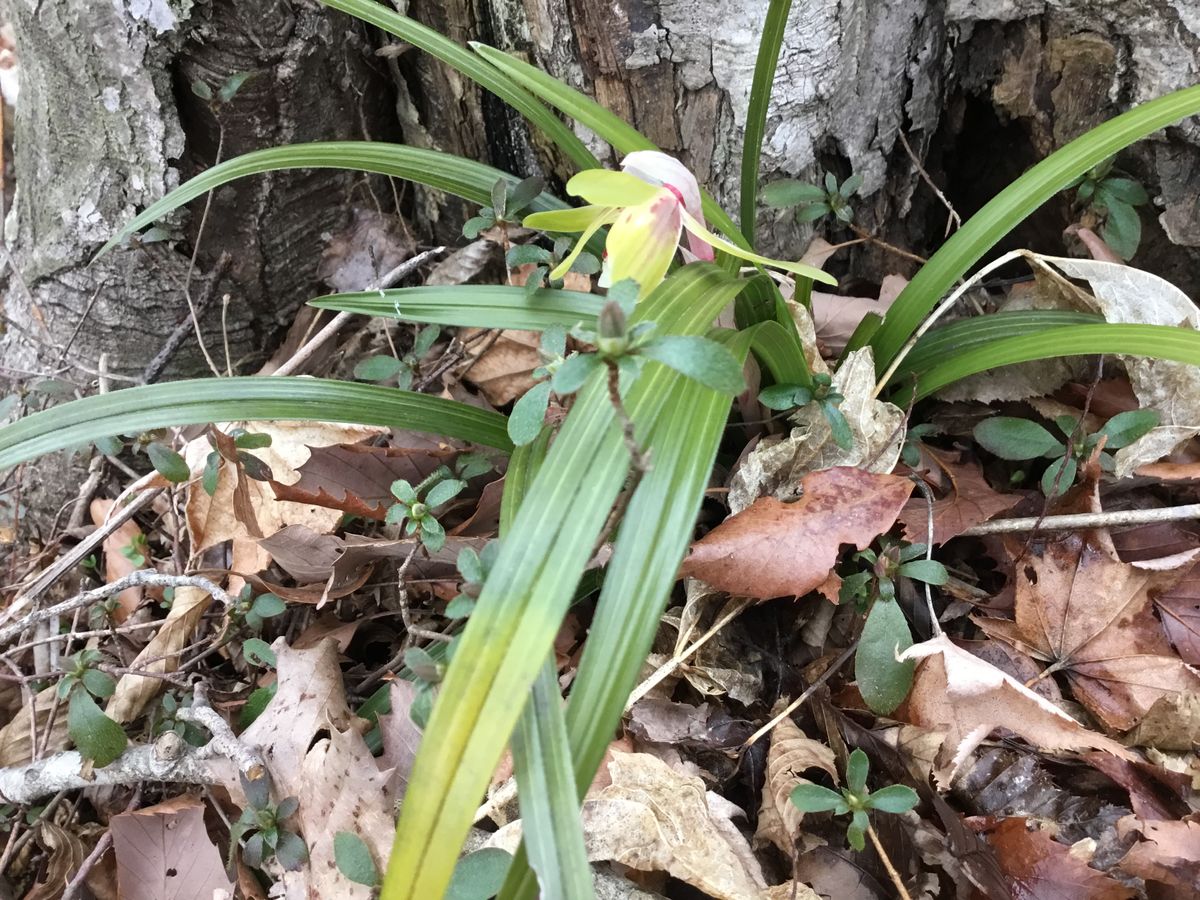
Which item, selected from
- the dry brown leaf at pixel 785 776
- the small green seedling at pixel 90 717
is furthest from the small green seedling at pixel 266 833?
the dry brown leaf at pixel 785 776

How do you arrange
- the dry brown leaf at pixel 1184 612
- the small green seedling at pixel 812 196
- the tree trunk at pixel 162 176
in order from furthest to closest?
the tree trunk at pixel 162 176 → the small green seedling at pixel 812 196 → the dry brown leaf at pixel 1184 612

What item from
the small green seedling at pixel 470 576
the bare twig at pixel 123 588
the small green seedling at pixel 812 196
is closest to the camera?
the small green seedling at pixel 470 576

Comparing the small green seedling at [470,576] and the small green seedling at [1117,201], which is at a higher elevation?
the small green seedling at [1117,201]

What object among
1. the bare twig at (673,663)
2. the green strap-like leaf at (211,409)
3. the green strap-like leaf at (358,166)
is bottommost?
the bare twig at (673,663)

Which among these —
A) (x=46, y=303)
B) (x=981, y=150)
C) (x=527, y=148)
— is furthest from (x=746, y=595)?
(x=46, y=303)

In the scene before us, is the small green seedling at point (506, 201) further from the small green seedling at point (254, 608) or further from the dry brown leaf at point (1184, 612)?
the dry brown leaf at point (1184, 612)

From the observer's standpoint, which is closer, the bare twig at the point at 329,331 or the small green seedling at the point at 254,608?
the small green seedling at the point at 254,608

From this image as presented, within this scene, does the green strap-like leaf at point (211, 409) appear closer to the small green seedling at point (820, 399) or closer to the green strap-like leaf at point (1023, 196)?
the small green seedling at point (820, 399)
